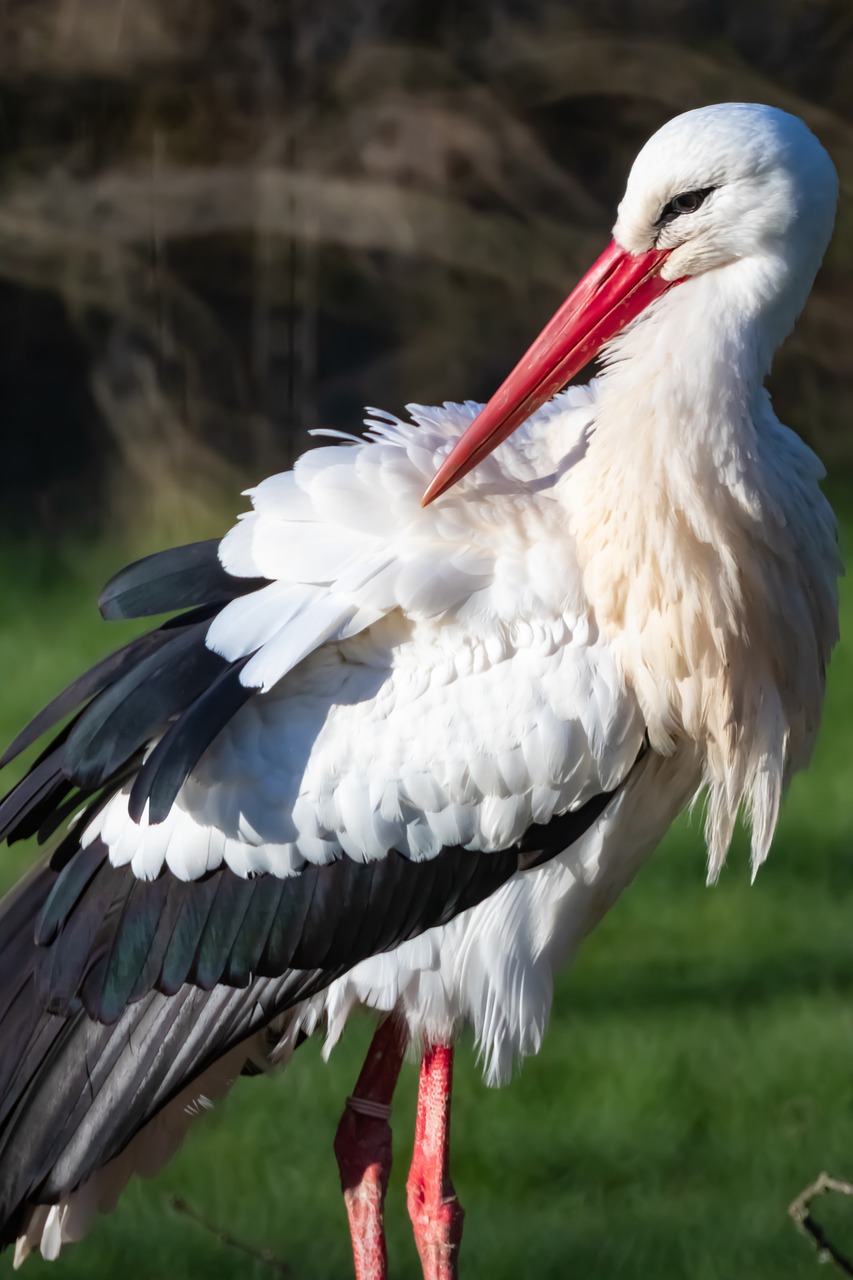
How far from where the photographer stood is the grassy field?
3.58 meters

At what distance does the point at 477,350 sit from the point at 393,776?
206 inches

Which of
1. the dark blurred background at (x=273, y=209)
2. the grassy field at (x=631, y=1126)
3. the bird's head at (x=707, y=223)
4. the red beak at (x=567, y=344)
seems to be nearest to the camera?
the bird's head at (x=707, y=223)

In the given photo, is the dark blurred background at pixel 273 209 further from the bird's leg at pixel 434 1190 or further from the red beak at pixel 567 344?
the red beak at pixel 567 344

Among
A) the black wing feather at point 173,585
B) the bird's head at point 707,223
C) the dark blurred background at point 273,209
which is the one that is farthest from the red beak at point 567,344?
the dark blurred background at point 273,209

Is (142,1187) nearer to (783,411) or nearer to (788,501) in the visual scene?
(788,501)

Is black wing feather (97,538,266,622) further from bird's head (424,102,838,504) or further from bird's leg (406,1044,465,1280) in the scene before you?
bird's leg (406,1044,465,1280)

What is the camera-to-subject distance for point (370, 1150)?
310cm

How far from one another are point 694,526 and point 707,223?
0.39m

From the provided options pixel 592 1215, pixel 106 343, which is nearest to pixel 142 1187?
pixel 592 1215

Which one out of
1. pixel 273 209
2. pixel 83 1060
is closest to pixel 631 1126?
pixel 83 1060

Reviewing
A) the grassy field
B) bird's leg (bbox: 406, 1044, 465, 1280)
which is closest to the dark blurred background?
the grassy field

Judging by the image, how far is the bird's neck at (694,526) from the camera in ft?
8.45

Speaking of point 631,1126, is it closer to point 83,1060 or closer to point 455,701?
point 83,1060

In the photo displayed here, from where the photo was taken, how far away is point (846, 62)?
797 centimetres
